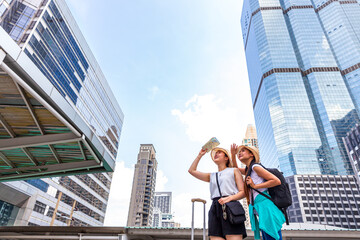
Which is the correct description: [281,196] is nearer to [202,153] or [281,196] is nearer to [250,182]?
[250,182]

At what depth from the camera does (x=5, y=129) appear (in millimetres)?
7434

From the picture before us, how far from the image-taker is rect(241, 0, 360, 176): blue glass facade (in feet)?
274

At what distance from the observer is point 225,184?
2785 mm

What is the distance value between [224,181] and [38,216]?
4043 cm

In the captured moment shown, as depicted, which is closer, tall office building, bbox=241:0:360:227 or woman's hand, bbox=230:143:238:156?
woman's hand, bbox=230:143:238:156

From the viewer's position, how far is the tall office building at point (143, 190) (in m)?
92.8

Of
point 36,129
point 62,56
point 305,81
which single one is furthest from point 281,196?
point 305,81

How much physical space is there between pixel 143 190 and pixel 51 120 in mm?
96109

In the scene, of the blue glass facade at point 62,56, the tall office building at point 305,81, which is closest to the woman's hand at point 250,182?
the blue glass facade at point 62,56

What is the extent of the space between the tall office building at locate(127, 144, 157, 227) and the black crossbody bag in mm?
97104

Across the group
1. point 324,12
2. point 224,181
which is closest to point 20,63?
point 224,181

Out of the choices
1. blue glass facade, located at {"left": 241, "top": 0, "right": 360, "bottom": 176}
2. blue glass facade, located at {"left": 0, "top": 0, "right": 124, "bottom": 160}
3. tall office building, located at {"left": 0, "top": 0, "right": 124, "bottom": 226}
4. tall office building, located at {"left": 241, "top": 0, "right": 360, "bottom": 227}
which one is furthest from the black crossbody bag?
blue glass facade, located at {"left": 241, "top": 0, "right": 360, "bottom": 176}

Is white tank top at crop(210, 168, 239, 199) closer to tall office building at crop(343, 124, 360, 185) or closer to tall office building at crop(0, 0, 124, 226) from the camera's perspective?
tall office building at crop(0, 0, 124, 226)

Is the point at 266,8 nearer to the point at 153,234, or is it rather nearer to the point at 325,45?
the point at 325,45
